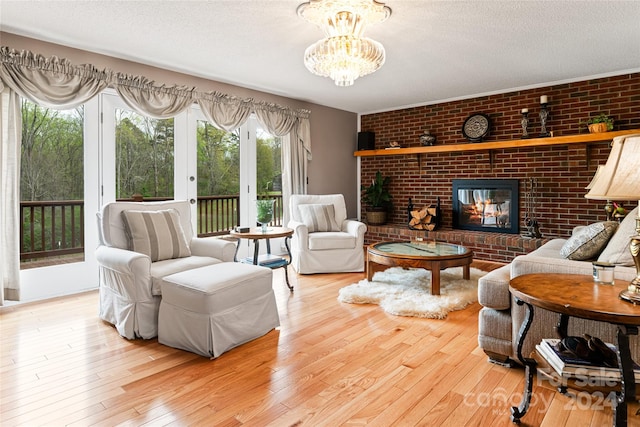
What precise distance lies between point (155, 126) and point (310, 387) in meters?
3.33

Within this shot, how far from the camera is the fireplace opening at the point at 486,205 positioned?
203 inches

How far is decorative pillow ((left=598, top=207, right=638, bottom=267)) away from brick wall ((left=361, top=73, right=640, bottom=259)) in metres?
2.72

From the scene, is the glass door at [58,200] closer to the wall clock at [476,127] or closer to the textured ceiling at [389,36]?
the textured ceiling at [389,36]

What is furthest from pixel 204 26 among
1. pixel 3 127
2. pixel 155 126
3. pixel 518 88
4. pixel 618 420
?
pixel 518 88

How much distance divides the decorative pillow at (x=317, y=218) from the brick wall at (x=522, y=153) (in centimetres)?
180

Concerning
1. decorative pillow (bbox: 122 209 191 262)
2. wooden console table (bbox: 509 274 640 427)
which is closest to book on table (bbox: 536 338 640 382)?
wooden console table (bbox: 509 274 640 427)

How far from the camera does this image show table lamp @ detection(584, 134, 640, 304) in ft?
4.55

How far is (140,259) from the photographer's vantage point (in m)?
2.52

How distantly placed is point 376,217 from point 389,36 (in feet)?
11.0

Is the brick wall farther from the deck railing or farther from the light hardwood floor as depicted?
→ the deck railing

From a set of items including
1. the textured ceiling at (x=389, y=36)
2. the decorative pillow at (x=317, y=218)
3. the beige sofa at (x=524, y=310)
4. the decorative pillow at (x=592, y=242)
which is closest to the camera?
the beige sofa at (x=524, y=310)

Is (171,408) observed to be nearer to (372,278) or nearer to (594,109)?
(372,278)

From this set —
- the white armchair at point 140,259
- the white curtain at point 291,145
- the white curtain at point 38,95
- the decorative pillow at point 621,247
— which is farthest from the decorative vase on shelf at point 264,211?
the decorative pillow at point 621,247

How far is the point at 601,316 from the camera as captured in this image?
4.36ft
